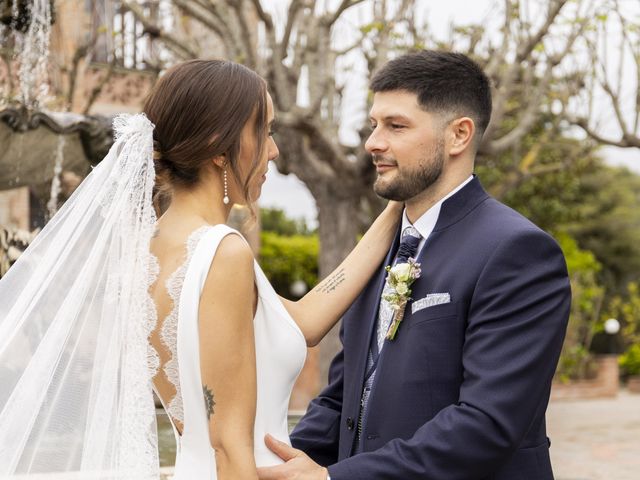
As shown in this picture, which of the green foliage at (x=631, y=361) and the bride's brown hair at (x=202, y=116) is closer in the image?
the bride's brown hair at (x=202, y=116)

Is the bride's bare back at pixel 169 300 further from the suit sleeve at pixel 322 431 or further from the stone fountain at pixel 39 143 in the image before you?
the stone fountain at pixel 39 143

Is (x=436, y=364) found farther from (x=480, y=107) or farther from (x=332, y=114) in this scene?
(x=332, y=114)

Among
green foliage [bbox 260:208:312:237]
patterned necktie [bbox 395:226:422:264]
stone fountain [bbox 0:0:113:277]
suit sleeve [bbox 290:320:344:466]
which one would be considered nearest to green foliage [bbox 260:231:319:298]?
stone fountain [bbox 0:0:113:277]

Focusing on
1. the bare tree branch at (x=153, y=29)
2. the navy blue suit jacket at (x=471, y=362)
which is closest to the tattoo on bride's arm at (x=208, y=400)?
the navy blue suit jacket at (x=471, y=362)

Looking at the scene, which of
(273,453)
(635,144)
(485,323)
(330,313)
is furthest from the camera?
(635,144)

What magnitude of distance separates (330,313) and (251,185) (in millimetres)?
525

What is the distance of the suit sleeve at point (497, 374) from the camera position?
2.29 metres

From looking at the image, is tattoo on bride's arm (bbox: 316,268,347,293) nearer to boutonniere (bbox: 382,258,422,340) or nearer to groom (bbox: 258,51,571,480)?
groom (bbox: 258,51,571,480)

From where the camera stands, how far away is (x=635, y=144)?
10.1 metres

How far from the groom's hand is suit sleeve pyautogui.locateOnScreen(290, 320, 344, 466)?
48 centimetres

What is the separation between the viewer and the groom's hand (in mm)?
2418

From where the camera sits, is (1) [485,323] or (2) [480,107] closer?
(1) [485,323]

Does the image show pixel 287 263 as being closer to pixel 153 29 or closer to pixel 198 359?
pixel 153 29

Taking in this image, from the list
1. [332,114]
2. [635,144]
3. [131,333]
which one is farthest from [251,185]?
Answer: [332,114]
